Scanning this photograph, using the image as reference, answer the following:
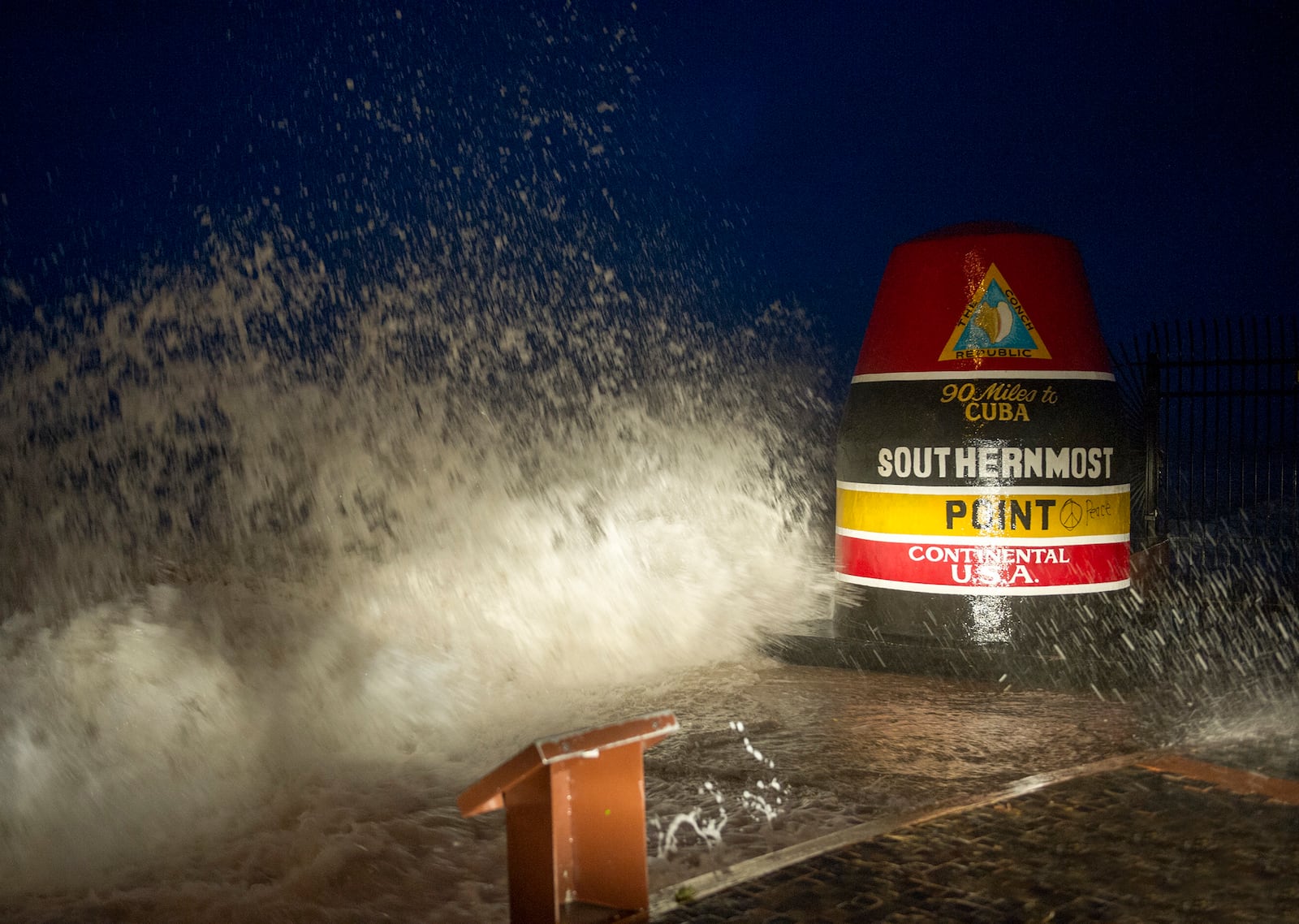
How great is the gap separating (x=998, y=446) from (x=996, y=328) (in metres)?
0.71

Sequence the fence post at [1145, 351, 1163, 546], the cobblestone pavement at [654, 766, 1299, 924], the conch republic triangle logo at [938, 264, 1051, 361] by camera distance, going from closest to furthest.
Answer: the cobblestone pavement at [654, 766, 1299, 924] < the conch republic triangle logo at [938, 264, 1051, 361] < the fence post at [1145, 351, 1163, 546]

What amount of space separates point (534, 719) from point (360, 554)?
10.0ft

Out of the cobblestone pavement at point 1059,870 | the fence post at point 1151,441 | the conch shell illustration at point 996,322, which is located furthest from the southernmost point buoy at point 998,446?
the fence post at point 1151,441

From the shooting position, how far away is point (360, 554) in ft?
26.6

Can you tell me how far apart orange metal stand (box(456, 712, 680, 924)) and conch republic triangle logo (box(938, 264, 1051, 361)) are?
420 centimetres

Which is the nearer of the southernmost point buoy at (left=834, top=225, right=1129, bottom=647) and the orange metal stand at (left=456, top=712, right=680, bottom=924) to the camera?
the orange metal stand at (left=456, top=712, right=680, bottom=924)

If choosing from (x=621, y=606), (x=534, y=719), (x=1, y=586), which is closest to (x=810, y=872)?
(x=534, y=719)

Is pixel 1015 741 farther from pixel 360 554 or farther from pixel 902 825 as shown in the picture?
pixel 360 554

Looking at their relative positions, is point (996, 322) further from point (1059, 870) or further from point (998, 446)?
point (1059, 870)

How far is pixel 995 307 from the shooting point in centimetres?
642

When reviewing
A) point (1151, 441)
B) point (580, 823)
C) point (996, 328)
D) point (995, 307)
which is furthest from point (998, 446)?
point (580, 823)

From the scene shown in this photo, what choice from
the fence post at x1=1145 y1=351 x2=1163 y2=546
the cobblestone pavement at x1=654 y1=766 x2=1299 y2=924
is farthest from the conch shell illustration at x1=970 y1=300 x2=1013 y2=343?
the fence post at x1=1145 y1=351 x2=1163 y2=546

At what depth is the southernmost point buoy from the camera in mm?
6410

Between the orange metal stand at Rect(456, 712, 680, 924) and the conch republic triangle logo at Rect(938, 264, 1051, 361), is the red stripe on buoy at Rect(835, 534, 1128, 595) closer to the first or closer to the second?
the conch republic triangle logo at Rect(938, 264, 1051, 361)
